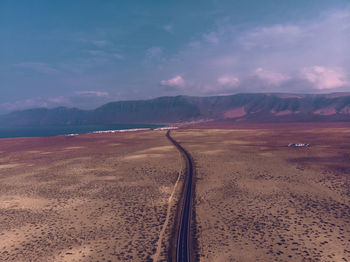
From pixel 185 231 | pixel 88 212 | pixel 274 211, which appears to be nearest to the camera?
pixel 185 231

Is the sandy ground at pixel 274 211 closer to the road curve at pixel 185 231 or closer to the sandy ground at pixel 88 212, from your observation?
the road curve at pixel 185 231

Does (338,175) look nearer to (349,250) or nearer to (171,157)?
(349,250)

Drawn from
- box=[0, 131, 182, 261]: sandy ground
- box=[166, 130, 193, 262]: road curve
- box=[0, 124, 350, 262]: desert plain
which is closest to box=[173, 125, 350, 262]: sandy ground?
box=[0, 124, 350, 262]: desert plain

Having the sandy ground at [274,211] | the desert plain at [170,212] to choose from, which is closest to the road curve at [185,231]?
the desert plain at [170,212]

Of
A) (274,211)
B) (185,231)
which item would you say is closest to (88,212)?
(185,231)

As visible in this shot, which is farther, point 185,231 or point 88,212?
point 88,212

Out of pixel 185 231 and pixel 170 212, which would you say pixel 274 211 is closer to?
pixel 185 231
